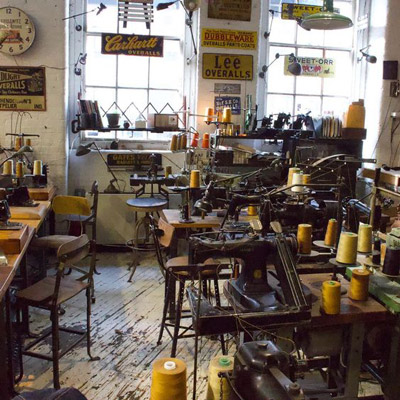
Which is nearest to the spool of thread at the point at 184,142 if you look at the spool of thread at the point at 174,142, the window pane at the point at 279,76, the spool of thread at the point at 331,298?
the spool of thread at the point at 174,142

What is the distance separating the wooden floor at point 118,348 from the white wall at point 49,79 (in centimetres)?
151

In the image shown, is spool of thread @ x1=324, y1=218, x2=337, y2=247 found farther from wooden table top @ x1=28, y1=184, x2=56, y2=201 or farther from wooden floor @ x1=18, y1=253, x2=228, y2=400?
wooden table top @ x1=28, y1=184, x2=56, y2=201

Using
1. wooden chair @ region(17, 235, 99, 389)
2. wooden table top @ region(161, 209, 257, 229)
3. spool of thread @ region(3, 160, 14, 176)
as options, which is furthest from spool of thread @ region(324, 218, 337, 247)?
spool of thread @ region(3, 160, 14, 176)

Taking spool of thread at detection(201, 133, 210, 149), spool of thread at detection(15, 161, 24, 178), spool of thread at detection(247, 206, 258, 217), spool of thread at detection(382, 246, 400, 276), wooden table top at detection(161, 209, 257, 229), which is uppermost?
spool of thread at detection(201, 133, 210, 149)

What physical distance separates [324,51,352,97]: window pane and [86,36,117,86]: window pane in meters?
2.65

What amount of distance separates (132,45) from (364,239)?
160 inches

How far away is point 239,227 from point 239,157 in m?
2.83

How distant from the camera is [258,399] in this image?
54.4 inches

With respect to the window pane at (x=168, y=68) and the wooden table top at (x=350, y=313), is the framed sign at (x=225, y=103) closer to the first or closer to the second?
the window pane at (x=168, y=68)

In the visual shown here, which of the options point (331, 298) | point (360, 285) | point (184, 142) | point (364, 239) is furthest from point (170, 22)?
point (331, 298)

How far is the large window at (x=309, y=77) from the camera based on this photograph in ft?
20.7

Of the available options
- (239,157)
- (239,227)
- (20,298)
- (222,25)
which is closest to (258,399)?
(239,227)

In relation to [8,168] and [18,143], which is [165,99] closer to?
[18,143]

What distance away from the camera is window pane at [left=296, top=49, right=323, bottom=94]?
638 centimetres
